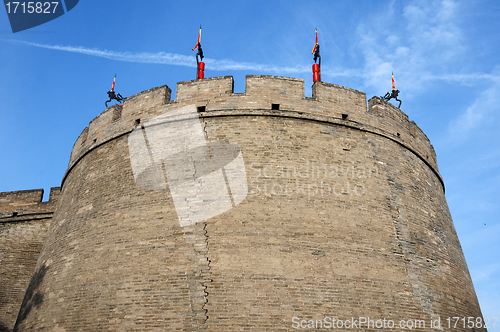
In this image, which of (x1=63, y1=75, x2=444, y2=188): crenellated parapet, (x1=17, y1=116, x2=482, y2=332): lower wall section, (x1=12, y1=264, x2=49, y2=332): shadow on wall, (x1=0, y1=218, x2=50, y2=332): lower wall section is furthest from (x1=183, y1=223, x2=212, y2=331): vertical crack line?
(x1=0, y1=218, x2=50, y2=332): lower wall section

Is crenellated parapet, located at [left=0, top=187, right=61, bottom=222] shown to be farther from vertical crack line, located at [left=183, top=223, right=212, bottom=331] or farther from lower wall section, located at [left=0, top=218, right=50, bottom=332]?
vertical crack line, located at [left=183, top=223, right=212, bottom=331]

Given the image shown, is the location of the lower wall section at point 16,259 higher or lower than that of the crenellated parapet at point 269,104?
lower

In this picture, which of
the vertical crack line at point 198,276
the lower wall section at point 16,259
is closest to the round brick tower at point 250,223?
the vertical crack line at point 198,276

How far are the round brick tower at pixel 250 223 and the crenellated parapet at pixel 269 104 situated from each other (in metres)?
0.03

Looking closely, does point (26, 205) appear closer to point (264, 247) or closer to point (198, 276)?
point (198, 276)

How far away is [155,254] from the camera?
273 inches

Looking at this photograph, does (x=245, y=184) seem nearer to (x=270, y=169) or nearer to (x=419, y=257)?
(x=270, y=169)

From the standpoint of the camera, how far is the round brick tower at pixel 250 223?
6.52 m

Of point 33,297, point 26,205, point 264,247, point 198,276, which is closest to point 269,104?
point 264,247

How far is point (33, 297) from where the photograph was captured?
8258mm

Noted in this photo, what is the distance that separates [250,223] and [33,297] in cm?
466

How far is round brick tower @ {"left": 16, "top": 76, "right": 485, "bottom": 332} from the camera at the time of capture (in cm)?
652

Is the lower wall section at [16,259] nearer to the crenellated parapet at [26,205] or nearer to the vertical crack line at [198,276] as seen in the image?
the crenellated parapet at [26,205]

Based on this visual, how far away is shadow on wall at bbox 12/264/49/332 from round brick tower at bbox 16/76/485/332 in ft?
0.13
